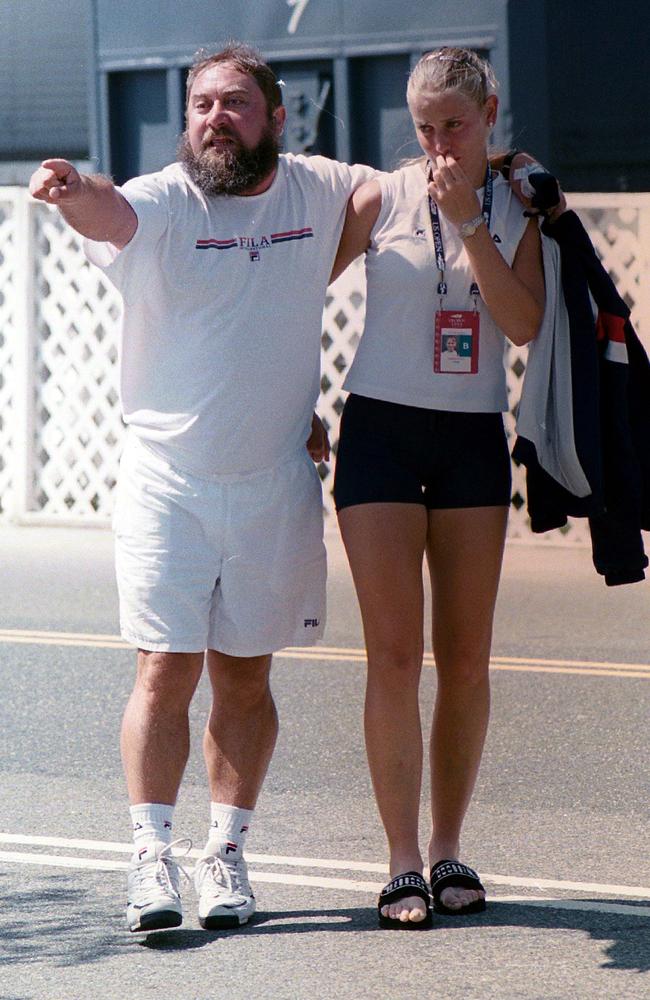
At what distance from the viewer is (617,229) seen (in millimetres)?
11008

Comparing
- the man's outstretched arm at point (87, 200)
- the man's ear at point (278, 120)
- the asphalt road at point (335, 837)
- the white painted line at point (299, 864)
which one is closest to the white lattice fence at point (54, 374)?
the asphalt road at point (335, 837)

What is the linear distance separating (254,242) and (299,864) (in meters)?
1.74

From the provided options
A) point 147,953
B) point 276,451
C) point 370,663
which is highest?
point 276,451

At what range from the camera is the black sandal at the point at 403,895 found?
4352 millimetres

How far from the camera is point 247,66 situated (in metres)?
4.43

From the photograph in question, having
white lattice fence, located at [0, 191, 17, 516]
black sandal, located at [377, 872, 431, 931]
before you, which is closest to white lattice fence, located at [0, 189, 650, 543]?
white lattice fence, located at [0, 191, 17, 516]

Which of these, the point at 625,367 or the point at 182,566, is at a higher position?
the point at 625,367

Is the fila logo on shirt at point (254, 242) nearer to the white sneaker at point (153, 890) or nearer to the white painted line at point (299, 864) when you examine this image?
the white sneaker at point (153, 890)

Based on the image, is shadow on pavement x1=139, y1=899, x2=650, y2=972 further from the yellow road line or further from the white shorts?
the yellow road line

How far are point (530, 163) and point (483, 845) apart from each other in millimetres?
1936

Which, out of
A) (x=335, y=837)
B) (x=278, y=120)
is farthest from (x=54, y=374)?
(x=278, y=120)

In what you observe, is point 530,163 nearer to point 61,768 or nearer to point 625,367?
point 625,367

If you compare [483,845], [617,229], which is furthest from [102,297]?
[483,845]

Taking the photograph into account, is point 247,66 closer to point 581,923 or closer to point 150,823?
point 150,823
